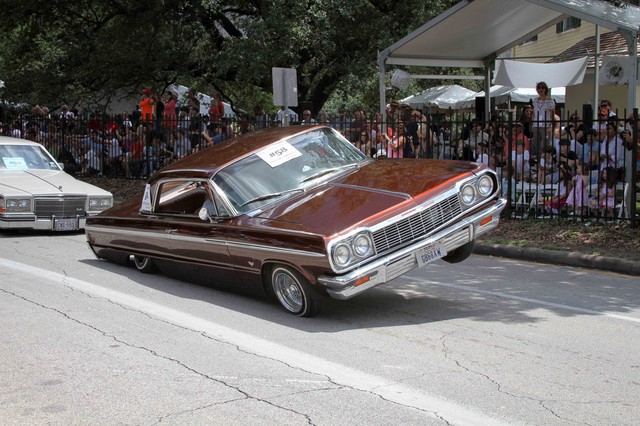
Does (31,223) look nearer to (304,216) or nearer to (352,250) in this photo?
(304,216)

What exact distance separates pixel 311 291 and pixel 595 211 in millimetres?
6819

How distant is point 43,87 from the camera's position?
2508 centimetres

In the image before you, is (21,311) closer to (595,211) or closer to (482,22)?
(595,211)

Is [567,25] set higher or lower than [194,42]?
higher

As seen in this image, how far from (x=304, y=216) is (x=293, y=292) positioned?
74 cm

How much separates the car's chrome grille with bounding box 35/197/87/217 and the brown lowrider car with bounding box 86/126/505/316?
3.63 m

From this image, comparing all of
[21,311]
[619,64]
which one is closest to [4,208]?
[21,311]

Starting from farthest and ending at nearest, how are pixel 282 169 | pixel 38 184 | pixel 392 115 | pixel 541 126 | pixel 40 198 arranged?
1. pixel 392 115
2. pixel 541 126
3. pixel 38 184
4. pixel 40 198
5. pixel 282 169

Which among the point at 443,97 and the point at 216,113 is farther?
the point at 443,97

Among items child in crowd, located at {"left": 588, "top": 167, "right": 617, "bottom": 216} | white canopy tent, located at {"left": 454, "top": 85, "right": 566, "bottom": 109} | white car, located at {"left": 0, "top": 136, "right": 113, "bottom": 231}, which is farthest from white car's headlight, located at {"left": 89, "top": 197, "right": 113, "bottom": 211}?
white canopy tent, located at {"left": 454, "top": 85, "right": 566, "bottom": 109}

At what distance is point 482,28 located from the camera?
16.2 m

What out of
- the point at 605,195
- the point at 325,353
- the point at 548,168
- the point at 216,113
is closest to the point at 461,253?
the point at 325,353

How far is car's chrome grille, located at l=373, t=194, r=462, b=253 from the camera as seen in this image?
6719 mm

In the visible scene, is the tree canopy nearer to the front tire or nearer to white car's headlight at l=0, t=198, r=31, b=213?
white car's headlight at l=0, t=198, r=31, b=213
